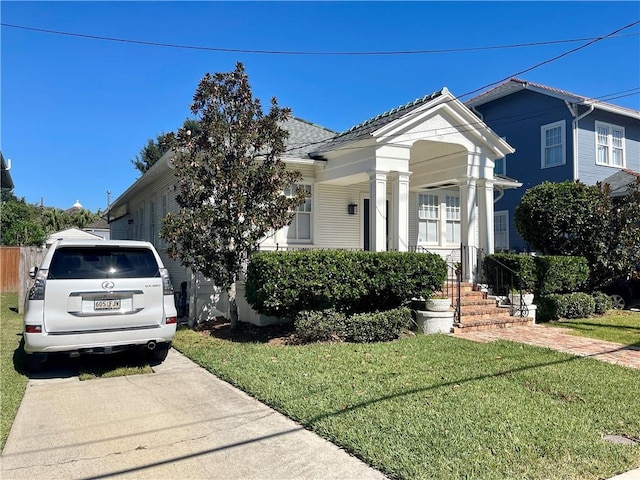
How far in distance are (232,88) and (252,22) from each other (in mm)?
2764

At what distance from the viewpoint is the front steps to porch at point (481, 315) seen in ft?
32.3

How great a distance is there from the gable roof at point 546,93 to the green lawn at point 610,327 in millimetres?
9231

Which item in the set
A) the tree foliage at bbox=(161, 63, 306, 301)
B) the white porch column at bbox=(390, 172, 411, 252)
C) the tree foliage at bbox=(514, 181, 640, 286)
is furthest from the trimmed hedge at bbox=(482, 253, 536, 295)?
the tree foliage at bbox=(161, 63, 306, 301)

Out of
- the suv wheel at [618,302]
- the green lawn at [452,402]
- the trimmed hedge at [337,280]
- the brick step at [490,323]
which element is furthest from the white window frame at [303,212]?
the suv wheel at [618,302]

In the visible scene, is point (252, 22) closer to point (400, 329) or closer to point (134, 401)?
point (400, 329)

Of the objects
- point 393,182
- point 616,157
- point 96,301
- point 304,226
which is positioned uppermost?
point 616,157

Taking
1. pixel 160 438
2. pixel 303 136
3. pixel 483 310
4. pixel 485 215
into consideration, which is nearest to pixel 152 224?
pixel 303 136

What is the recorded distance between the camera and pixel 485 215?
1299 centimetres

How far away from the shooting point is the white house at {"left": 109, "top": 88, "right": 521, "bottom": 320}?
11.2 meters

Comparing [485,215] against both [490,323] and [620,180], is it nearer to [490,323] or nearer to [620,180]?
[490,323]

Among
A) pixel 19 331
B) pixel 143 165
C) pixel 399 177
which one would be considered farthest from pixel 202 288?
pixel 143 165

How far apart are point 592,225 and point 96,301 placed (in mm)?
12348

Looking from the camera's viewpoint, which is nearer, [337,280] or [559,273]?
[337,280]

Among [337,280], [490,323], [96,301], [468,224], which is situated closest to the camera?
[96,301]
